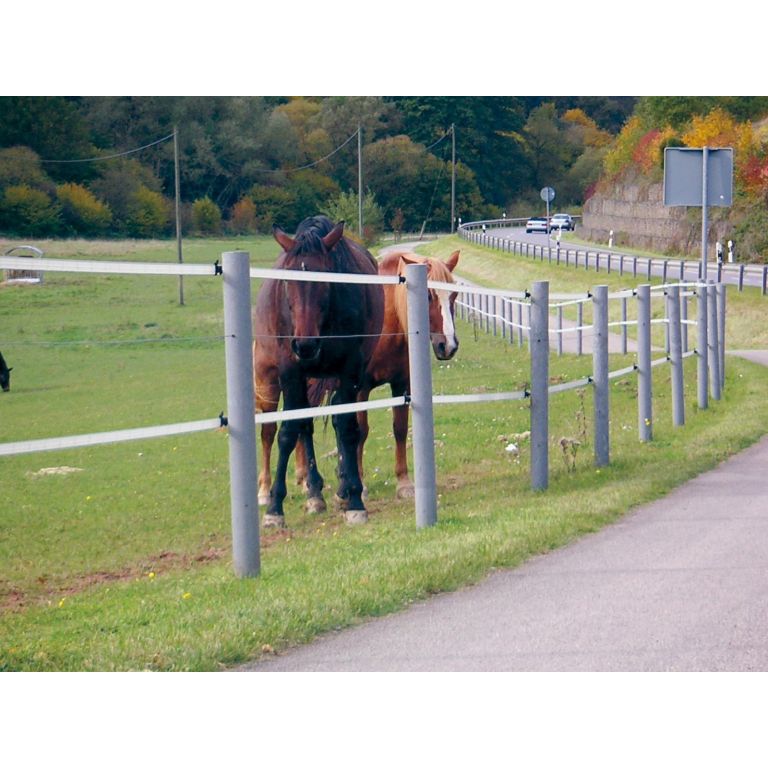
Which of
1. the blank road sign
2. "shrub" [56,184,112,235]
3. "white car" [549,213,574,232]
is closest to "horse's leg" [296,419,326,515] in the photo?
the blank road sign

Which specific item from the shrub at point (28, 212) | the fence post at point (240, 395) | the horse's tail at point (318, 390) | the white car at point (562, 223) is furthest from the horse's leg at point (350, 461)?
the white car at point (562, 223)

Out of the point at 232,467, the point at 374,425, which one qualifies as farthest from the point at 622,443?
the point at 232,467

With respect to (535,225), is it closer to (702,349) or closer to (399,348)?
(702,349)

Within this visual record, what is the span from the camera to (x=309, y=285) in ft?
27.4

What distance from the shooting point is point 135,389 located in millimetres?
13438

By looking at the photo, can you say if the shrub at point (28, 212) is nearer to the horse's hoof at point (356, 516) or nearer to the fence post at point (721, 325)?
the fence post at point (721, 325)

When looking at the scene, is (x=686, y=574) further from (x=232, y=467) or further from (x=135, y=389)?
(x=135, y=389)

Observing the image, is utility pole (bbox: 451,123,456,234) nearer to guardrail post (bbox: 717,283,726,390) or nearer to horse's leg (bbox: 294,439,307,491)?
guardrail post (bbox: 717,283,726,390)

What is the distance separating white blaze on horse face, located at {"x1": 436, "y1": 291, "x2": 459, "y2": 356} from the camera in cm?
993

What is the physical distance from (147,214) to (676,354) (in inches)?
503

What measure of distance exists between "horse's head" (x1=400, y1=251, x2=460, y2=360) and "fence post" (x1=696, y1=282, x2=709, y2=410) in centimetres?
534

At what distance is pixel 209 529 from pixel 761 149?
41.1 metres

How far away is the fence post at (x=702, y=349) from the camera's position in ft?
47.8

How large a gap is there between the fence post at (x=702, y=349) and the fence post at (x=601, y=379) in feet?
14.5
